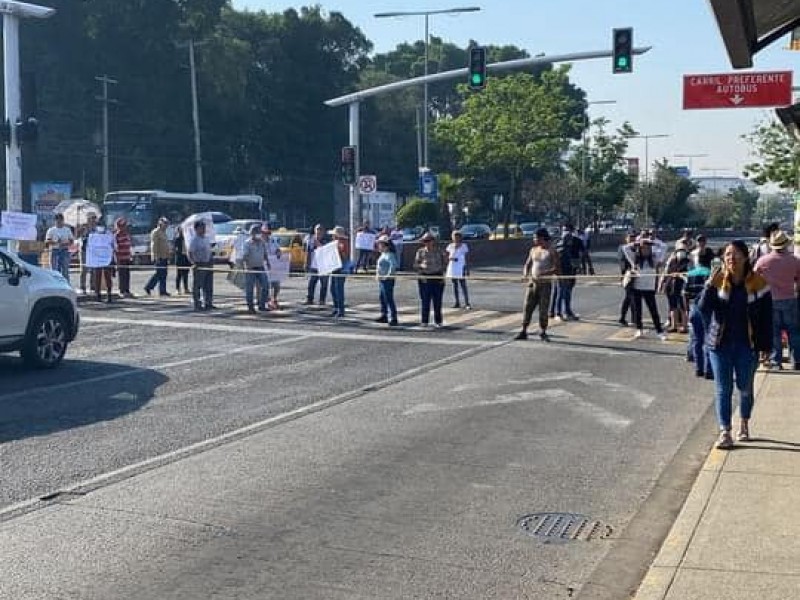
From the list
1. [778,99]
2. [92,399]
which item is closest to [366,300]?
[778,99]

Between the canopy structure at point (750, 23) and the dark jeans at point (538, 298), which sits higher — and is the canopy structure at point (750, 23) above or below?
above

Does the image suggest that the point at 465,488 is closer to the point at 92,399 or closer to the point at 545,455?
the point at 545,455

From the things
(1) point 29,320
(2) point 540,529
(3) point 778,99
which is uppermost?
(3) point 778,99

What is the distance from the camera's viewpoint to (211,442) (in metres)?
9.60

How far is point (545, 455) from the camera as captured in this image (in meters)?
9.36

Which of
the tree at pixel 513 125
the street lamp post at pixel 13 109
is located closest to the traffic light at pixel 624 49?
the street lamp post at pixel 13 109

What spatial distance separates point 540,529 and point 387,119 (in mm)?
80208

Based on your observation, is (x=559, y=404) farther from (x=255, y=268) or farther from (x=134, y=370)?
(x=255, y=268)

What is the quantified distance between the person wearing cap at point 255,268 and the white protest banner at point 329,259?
1.09 meters

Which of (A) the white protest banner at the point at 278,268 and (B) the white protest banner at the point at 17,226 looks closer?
(A) the white protest banner at the point at 278,268

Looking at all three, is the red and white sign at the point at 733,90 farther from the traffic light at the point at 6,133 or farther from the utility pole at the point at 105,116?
the utility pole at the point at 105,116

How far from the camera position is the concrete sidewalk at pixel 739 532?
5801 millimetres

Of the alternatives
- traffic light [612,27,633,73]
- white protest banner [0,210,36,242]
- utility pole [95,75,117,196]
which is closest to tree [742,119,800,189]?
traffic light [612,27,633,73]

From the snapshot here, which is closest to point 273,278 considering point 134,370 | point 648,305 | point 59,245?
point 59,245
